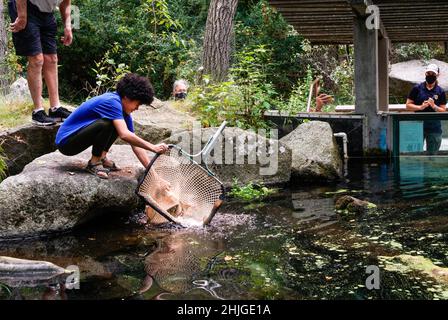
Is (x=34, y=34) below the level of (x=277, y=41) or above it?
below

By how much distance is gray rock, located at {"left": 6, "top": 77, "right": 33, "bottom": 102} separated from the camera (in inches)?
370

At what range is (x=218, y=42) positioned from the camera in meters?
12.6

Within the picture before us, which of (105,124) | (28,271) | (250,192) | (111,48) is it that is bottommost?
(28,271)

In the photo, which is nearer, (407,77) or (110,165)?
(110,165)

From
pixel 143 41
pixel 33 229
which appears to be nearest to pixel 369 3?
pixel 33 229

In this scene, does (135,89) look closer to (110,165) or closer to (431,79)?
(110,165)

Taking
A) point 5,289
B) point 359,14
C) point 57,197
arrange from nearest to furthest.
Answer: point 5,289 → point 57,197 → point 359,14

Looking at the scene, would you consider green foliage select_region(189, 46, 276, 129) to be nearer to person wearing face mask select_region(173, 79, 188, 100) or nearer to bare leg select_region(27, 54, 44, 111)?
person wearing face mask select_region(173, 79, 188, 100)

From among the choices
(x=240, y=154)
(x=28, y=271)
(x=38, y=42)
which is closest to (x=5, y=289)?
(x=28, y=271)

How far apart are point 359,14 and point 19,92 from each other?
5.97m

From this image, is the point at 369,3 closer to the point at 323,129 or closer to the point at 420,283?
the point at 323,129

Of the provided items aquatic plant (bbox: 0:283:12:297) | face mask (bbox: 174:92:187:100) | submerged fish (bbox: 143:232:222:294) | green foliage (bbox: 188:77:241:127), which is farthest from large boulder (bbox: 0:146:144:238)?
face mask (bbox: 174:92:187:100)

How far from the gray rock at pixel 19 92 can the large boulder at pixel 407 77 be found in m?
11.0

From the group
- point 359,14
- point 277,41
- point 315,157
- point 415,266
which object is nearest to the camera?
point 415,266
